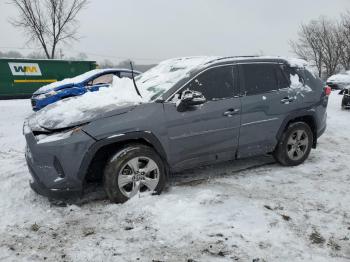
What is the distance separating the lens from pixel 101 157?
4.52 metres

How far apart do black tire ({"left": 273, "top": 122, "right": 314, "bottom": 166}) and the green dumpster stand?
1415cm

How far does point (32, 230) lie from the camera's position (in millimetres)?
3889

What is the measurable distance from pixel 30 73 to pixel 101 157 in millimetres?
14293

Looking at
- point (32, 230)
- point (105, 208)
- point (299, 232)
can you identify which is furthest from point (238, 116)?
point (32, 230)

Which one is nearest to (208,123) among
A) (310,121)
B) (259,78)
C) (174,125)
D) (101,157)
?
(174,125)

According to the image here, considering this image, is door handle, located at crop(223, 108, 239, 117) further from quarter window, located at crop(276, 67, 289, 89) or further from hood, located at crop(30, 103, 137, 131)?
hood, located at crop(30, 103, 137, 131)

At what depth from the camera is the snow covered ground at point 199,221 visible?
3.47 metres

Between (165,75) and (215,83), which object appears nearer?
(215,83)

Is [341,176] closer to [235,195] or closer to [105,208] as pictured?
[235,195]

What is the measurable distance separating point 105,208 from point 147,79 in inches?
83.5

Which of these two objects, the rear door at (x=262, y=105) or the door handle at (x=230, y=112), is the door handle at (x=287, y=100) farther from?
the door handle at (x=230, y=112)

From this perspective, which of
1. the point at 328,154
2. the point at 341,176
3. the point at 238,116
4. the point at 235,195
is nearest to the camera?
the point at 235,195

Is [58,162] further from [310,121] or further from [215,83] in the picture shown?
[310,121]

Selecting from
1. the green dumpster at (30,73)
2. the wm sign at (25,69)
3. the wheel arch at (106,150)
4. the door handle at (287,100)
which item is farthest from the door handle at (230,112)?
the wm sign at (25,69)
